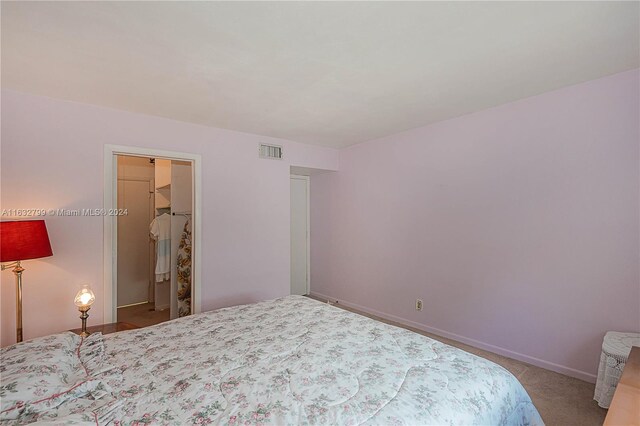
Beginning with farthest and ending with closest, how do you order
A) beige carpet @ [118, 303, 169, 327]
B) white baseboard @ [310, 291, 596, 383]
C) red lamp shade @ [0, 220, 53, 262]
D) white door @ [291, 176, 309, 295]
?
white door @ [291, 176, 309, 295]
beige carpet @ [118, 303, 169, 327]
white baseboard @ [310, 291, 596, 383]
red lamp shade @ [0, 220, 53, 262]

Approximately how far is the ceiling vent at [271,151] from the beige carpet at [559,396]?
10.6 feet

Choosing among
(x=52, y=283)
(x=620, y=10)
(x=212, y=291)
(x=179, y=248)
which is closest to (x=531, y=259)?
→ (x=620, y=10)

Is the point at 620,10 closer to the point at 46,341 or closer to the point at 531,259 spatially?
the point at 531,259

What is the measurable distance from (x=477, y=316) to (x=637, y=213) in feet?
4.92

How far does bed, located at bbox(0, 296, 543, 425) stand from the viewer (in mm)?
1063

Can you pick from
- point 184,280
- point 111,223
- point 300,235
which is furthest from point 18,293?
point 300,235

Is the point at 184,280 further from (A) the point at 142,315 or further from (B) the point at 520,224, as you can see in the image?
(B) the point at 520,224

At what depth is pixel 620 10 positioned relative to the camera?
57.4 inches

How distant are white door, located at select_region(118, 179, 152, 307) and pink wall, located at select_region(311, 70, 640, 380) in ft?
11.2

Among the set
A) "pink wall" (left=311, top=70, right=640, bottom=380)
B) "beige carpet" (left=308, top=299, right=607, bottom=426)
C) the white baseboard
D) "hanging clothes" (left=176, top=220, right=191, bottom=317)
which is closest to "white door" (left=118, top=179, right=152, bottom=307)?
"hanging clothes" (left=176, top=220, right=191, bottom=317)

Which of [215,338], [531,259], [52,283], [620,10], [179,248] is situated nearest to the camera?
[620,10]

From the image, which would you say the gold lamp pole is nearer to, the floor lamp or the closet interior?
the floor lamp

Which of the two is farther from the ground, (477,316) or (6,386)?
(6,386)

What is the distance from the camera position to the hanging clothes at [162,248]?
3.82 m
